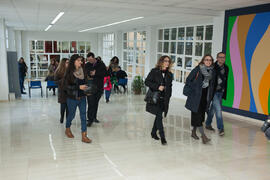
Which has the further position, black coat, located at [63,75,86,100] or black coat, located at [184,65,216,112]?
black coat, located at [184,65,216,112]

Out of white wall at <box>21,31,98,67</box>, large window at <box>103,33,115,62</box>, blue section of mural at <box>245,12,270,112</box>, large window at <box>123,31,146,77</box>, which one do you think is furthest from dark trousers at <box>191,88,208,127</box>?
white wall at <box>21,31,98,67</box>

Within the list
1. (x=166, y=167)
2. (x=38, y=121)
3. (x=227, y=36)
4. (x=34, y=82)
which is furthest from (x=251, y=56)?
(x=34, y=82)

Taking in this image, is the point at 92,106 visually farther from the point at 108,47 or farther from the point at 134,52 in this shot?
the point at 108,47

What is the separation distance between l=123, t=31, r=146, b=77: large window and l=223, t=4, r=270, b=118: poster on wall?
6233mm

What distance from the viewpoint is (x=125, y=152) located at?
4.36m

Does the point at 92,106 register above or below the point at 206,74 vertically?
below

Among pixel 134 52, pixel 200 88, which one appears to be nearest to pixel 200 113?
pixel 200 88

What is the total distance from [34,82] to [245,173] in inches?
328

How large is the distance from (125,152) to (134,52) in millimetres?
10208

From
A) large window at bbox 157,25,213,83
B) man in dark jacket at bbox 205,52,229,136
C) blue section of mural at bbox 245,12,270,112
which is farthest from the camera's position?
large window at bbox 157,25,213,83

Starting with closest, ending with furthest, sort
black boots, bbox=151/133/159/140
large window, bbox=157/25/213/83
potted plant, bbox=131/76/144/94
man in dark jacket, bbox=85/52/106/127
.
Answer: black boots, bbox=151/133/159/140 < man in dark jacket, bbox=85/52/106/127 < large window, bbox=157/25/213/83 < potted plant, bbox=131/76/144/94

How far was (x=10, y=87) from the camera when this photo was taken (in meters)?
9.23

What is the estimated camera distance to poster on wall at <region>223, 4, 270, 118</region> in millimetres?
6109

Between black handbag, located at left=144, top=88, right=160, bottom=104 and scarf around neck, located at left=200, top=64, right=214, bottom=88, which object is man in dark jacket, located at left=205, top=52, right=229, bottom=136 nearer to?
scarf around neck, located at left=200, top=64, right=214, bottom=88
